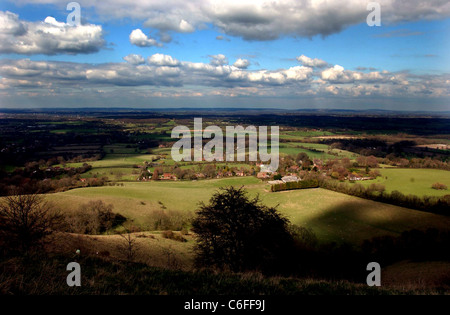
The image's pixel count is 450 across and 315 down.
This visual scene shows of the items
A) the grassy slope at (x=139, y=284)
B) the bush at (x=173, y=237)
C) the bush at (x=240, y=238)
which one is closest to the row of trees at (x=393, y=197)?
the bush at (x=240, y=238)

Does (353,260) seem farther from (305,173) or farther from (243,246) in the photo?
(305,173)

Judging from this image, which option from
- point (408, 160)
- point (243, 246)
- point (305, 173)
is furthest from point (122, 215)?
point (408, 160)

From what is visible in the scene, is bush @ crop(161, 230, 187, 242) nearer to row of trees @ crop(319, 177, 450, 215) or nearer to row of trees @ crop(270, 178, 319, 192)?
row of trees @ crop(270, 178, 319, 192)

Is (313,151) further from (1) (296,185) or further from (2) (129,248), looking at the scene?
(2) (129,248)

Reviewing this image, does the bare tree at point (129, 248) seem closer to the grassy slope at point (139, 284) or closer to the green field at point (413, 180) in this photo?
the grassy slope at point (139, 284)

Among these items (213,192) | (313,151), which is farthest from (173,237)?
(313,151)
